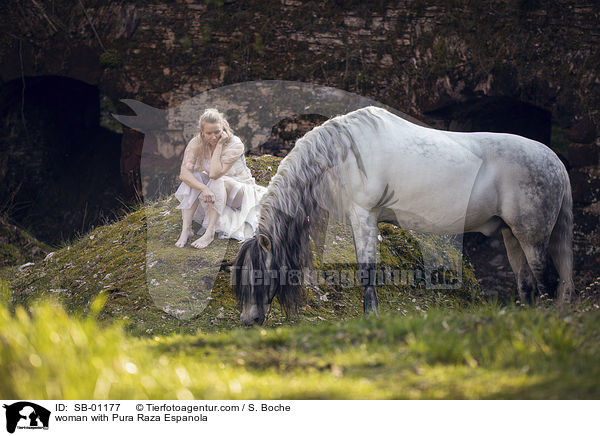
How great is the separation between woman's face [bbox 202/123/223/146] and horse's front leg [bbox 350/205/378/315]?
1.99 m

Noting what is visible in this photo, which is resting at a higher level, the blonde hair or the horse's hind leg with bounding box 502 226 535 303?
the blonde hair

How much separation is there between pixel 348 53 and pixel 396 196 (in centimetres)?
443

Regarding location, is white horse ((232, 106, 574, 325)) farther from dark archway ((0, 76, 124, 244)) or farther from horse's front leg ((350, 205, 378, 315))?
dark archway ((0, 76, 124, 244))

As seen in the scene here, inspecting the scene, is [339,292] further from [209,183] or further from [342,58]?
[342,58]

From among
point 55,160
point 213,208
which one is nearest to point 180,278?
point 213,208

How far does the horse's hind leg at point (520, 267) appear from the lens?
5.58 meters

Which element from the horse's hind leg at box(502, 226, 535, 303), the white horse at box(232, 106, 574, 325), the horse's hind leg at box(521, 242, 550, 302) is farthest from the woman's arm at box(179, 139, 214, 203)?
the horse's hind leg at box(521, 242, 550, 302)

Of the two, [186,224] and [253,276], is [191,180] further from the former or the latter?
[253,276]

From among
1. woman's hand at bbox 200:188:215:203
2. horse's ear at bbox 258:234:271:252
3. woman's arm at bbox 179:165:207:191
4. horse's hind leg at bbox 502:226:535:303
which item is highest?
horse's ear at bbox 258:234:271:252

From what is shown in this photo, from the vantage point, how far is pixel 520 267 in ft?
18.6

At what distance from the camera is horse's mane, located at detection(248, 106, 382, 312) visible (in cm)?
490
